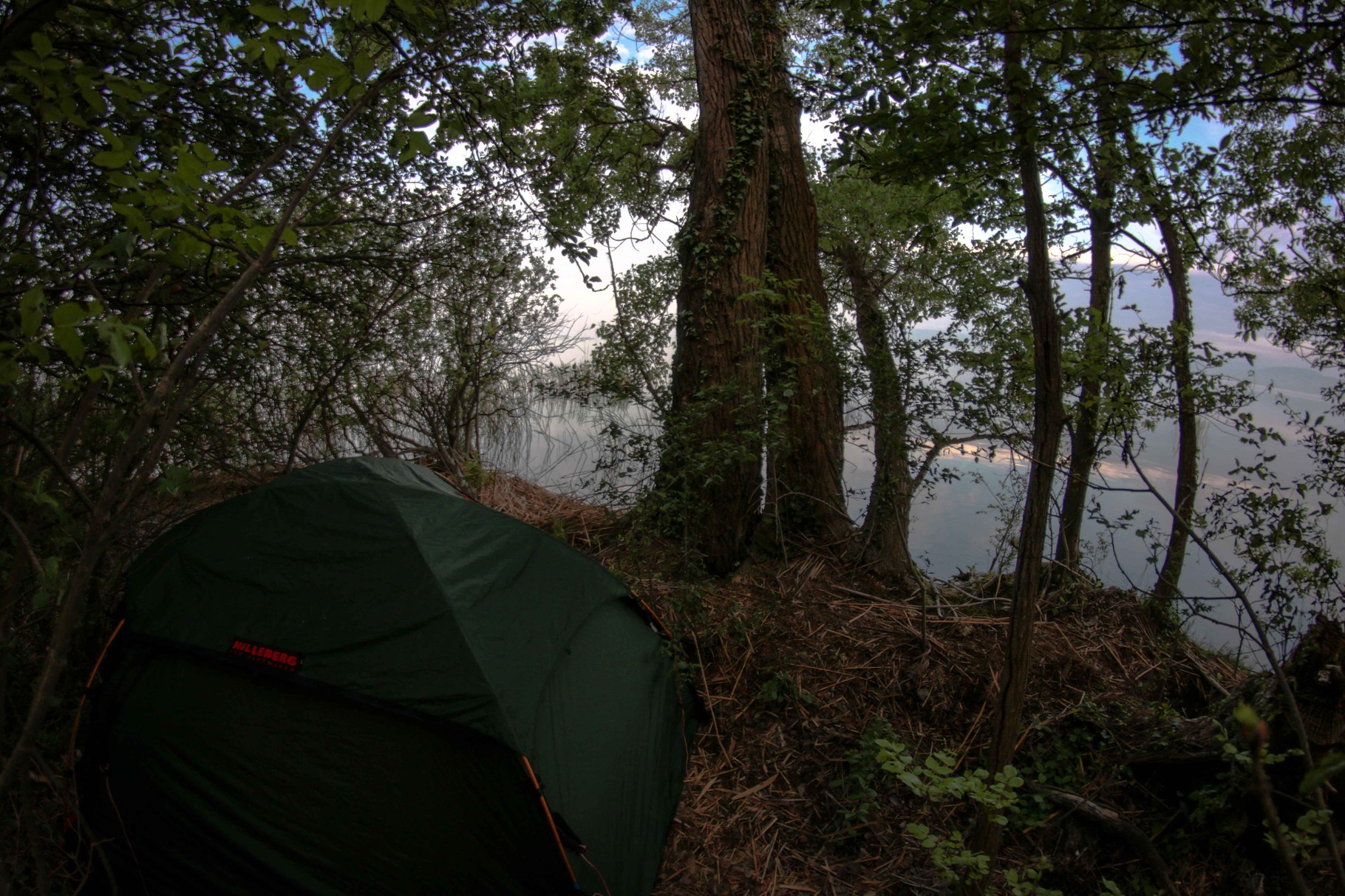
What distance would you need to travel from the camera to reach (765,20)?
5.43m

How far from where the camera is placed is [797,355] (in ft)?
16.0

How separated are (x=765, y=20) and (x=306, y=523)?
494 centimetres

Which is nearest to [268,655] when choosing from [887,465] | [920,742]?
[920,742]

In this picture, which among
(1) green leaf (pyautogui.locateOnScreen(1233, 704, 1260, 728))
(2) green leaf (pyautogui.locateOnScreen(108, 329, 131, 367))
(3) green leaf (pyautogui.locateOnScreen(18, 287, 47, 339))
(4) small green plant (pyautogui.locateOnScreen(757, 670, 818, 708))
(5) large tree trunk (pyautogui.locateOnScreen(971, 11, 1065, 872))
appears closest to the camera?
(1) green leaf (pyautogui.locateOnScreen(1233, 704, 1260, 728))

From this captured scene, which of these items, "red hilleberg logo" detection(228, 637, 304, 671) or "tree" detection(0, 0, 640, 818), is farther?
"red hilleberg logo" detection(228, 637, 304, 671)

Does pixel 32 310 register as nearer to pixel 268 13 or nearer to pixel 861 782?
pixel 268 13

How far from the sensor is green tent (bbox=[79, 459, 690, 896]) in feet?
8.36

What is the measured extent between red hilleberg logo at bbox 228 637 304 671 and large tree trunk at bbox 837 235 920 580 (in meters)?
3.25

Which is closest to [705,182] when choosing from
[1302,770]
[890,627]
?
[890,627]

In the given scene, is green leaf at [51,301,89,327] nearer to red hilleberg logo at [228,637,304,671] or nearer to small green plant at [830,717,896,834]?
red hilleberg logo at [228,637,304,671]

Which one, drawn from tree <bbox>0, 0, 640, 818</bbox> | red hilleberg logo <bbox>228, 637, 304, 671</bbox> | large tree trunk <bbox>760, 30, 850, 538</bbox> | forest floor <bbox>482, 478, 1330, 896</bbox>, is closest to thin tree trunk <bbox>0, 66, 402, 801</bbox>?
tree <bbox>0, 0, 640, 818</bbox>

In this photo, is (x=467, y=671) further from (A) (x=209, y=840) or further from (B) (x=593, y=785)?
Result: (A) (x=209, y=840)

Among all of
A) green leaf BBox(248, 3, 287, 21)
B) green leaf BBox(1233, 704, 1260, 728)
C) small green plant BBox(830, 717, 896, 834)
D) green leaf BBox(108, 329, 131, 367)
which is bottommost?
small green plant BBox(830, 717, 896, 834)

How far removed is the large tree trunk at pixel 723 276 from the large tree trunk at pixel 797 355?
0.64 ft
